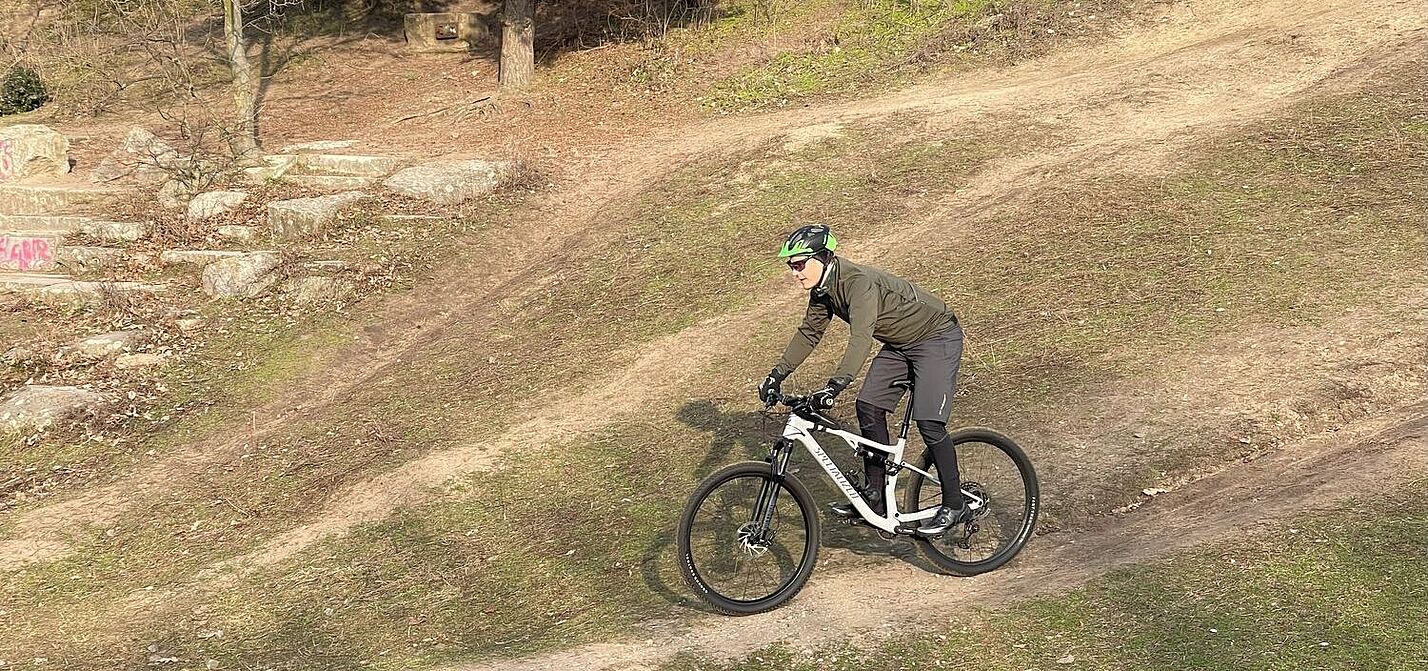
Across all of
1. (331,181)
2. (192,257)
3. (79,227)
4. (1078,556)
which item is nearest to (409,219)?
(331,181)

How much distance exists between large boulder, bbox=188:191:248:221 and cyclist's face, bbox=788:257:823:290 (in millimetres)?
12939

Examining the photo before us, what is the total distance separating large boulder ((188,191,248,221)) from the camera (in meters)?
16.7

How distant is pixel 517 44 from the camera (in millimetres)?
22484

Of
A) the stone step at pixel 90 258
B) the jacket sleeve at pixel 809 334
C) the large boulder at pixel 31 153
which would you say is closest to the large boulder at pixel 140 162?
the large boulder at pixel 31 153

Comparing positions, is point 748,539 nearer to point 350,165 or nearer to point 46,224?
point 350,165

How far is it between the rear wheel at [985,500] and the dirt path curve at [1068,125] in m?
4.12

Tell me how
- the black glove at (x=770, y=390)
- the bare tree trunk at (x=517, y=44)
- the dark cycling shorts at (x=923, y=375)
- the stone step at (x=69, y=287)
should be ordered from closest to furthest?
1. the black glove at (x=770, y=390)
2. the dark cycling shorts at (x=923, y=375)
3. the stone step at (x=69, y=287)
4. the bare tree trunk at (x=517, y=44)

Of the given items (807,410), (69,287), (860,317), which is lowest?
(69,287)

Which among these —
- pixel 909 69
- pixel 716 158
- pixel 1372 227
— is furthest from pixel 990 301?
pixel 909 69

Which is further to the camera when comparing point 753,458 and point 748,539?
point 753,458

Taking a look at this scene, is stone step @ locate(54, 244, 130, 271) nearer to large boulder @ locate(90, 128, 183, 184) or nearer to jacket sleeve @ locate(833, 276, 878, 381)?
large boulder @ locate(90, 128, 183, 184)

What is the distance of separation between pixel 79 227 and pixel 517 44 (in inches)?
361

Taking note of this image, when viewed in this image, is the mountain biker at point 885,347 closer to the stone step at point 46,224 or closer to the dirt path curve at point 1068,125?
the dirt path curve at point 1068,125

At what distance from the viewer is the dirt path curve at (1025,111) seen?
1246cm
